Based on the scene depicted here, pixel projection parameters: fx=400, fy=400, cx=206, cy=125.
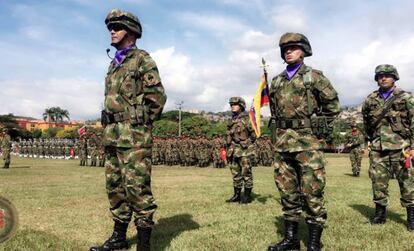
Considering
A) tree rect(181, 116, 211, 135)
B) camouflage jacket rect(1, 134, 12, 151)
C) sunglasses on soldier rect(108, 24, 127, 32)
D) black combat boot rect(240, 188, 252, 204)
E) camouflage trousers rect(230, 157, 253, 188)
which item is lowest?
black combat boot rect(240, 188, 252, 204)

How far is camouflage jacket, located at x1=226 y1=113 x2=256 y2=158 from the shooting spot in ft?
31.4

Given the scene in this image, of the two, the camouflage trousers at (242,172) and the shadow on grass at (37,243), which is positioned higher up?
the camouflage trousers at (242,172)

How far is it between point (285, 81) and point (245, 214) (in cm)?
314

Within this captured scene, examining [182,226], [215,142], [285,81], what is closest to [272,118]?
[285,81]

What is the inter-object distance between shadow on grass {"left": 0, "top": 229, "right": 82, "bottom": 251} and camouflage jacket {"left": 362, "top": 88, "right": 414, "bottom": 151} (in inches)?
203

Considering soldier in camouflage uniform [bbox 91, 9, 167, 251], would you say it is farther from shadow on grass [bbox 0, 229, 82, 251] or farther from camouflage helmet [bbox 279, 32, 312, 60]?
camouflage helmet [bbox 279, 32, 312, 60]

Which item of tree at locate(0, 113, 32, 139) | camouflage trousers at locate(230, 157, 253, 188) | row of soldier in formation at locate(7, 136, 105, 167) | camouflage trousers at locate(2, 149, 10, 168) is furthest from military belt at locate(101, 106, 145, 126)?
tree at locate(0, 113, 32, 139)

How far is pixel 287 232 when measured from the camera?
5250 mm

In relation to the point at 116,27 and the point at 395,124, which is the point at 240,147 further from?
the point at 116,27

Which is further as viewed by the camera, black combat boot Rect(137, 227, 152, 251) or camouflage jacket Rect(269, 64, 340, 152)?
camouflage jacket Rect(269, 64, 340, 152)

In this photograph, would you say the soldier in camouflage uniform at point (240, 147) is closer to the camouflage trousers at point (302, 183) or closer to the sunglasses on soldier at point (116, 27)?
the camouflage trousers at point (302, 183)

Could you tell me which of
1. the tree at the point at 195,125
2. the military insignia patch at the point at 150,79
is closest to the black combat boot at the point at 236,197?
the military insignia patch at the point at 150,79

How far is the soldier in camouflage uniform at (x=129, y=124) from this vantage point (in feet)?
15.3

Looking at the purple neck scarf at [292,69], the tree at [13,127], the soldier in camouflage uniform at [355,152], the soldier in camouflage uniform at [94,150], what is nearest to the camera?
the purple neck scarf at [292,69]
